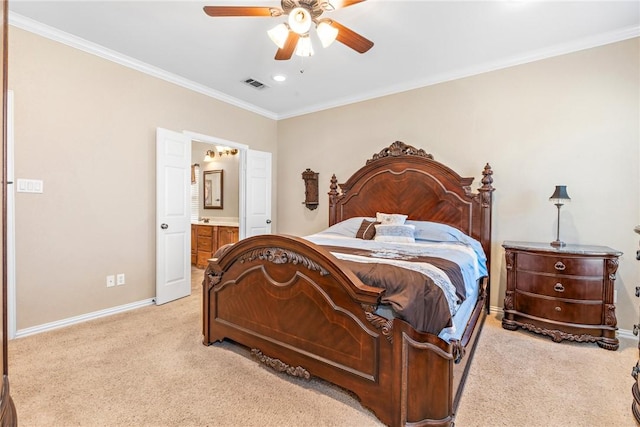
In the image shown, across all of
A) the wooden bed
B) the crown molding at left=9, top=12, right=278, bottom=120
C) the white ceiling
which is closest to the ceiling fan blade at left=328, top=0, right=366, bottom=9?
the white ceiling

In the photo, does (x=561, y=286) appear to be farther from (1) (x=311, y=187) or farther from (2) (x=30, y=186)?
(2) (x=30, y=186)

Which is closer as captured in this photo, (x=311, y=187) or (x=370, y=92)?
(x=370, y=92)

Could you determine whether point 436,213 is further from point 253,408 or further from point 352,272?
point 253,408

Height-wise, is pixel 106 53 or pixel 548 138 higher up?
pixel 106 53

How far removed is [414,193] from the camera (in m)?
3.63

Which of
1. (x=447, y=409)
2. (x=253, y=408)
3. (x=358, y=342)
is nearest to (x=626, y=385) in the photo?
(x=447, y=409)

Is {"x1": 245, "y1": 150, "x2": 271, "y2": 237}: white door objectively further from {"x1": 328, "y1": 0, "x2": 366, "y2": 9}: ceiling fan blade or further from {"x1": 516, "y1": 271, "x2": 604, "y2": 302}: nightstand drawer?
{"x1": 516, "y1": 271, "x2": 604, "y2": 302}: nightstand drawer

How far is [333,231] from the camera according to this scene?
3.73 metres

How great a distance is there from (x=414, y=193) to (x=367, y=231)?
80 cm

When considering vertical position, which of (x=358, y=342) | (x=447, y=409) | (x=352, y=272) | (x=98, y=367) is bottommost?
(x=98, y=367)

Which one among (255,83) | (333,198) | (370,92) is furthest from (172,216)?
(370,92)

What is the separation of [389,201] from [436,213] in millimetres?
588

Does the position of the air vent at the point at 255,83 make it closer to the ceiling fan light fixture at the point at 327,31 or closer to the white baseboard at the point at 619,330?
the ceiling fan light fixture at the point at 327,31

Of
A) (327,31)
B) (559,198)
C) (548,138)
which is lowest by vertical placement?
(559,198)
